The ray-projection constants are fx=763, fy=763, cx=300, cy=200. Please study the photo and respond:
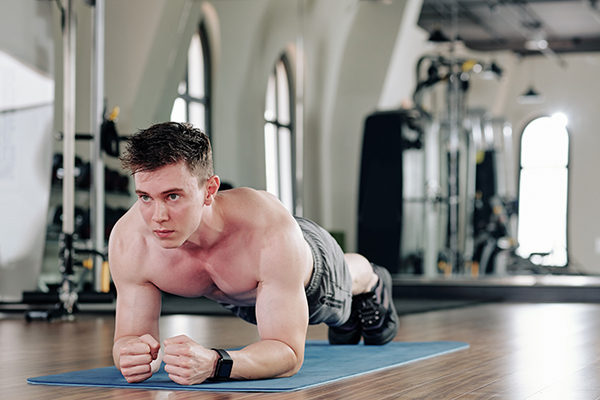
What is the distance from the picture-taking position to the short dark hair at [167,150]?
5.86ft

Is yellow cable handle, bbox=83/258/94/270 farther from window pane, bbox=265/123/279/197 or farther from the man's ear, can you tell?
the man's ear

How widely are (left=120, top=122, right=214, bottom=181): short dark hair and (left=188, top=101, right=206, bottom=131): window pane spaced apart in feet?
13.6

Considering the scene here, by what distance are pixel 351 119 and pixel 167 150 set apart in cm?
579

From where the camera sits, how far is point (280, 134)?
23.5 ft

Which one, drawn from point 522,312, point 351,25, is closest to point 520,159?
point 522,312

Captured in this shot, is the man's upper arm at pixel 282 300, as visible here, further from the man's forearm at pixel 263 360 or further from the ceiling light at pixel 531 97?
the ceiling light at pixel 531 97

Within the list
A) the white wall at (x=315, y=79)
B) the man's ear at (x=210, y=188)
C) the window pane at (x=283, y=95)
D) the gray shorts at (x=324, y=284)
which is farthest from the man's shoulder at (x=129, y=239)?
the window pane at (x=283, y=95)

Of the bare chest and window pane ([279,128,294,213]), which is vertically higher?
window pane ([279,128,294,213])

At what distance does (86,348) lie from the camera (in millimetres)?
3092

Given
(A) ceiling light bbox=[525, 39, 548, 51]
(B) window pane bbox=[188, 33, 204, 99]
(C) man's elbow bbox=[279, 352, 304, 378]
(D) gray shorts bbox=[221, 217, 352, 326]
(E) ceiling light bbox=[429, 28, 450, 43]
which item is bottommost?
(C) man's elbow bbox=[279, 352, 304, 378]

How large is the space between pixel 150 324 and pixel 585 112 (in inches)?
206

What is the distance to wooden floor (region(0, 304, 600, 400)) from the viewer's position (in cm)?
190

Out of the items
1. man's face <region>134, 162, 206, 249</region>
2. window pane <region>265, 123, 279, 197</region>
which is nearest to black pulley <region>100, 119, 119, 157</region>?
window pane <region>265, 123, 279, 197</region>

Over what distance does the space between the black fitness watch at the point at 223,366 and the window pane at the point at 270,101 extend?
511cm
